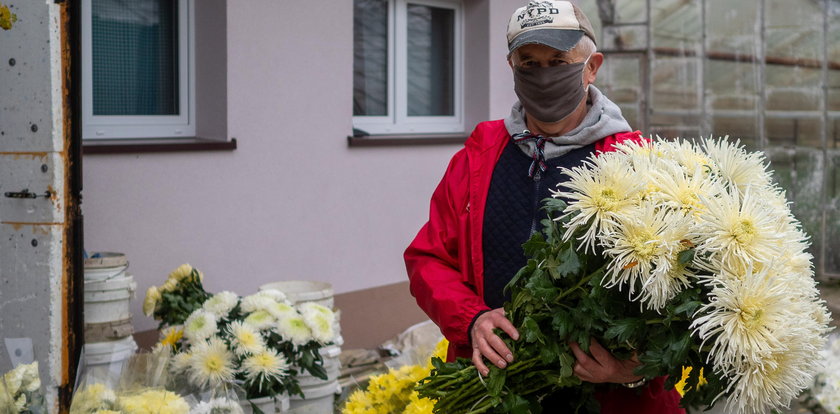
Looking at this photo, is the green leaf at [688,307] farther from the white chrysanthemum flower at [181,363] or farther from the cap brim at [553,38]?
the white chrysanthemum flower at [181,363]

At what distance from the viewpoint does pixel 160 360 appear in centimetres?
307

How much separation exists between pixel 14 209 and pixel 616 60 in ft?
29.6

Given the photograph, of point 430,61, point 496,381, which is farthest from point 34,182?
point 430,61

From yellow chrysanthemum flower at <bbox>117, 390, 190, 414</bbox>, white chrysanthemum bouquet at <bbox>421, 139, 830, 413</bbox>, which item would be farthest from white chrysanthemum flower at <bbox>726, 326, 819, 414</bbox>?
yellow chrysanthemum flower at <bbox>117, 390, 190, 414</bbox>

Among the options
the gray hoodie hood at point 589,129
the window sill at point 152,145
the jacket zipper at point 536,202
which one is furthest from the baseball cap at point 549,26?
the window sill at point 152,145

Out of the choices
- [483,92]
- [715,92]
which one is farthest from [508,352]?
[715,92]

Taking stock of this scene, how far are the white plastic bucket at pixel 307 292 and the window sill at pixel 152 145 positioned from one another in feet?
3.10

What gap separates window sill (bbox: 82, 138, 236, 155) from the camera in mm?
5207

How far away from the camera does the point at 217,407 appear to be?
2904mm

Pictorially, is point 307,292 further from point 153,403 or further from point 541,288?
point 541,288

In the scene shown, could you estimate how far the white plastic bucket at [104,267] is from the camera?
15.5ft

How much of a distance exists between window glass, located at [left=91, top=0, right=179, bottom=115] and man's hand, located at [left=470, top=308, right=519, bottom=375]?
386 cm

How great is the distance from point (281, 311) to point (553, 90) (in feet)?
6.98

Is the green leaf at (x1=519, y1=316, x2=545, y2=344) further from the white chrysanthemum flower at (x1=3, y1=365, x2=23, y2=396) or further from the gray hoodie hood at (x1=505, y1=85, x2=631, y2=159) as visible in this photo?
the white chrysanthemum flower at (x1=3, y1=365, x2=23, y2=396)
